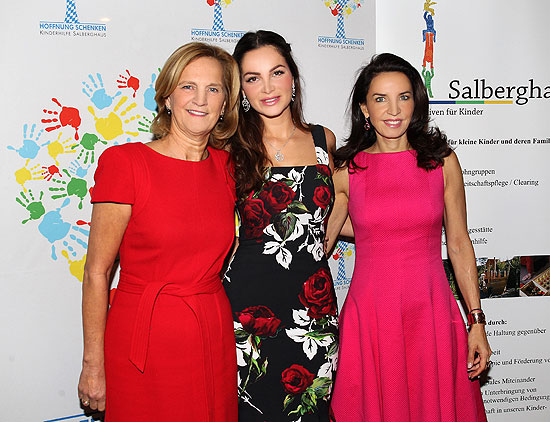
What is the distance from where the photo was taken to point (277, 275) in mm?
2221

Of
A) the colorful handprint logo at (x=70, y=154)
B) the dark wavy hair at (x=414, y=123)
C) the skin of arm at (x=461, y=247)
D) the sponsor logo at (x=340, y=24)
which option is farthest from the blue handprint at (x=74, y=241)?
the skin of arm at (x=461, y=247)

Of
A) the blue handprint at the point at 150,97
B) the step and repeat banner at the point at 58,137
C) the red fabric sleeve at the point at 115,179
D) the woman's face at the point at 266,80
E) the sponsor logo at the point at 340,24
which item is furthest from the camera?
the sponsor logo at the point at 340,24

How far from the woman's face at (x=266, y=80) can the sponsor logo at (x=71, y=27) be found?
2.60 ft

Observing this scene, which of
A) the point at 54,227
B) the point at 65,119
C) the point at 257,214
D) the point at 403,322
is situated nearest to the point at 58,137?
the point at 65,119

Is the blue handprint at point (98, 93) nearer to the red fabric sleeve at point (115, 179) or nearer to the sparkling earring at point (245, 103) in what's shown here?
the sparkling earring at point (245, 103)

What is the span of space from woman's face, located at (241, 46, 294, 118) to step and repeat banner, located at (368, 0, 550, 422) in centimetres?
109

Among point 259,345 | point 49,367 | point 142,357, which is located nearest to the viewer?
point 142,357

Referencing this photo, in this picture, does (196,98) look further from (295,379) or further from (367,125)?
(295,379)

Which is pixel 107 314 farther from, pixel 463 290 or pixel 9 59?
pixel 463 290

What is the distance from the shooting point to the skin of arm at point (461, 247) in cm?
236

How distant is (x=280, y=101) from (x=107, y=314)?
1090 mm

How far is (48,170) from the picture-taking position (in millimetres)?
2537

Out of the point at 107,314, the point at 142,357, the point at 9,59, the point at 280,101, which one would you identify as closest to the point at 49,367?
the point at 107,314

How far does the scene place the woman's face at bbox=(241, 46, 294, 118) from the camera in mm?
2262
